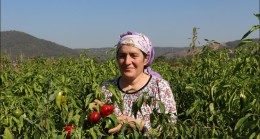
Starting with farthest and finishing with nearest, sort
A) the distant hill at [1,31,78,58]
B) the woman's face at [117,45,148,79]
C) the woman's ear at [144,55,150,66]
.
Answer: the distant hill at [1,31,78,58] → the woman's ear at [144,55,150,66] → the woman's face at [117,45,148,79]

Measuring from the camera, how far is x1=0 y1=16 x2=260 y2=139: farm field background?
2094mm

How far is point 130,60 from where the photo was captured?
2992 mm

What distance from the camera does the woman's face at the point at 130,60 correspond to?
3000mm

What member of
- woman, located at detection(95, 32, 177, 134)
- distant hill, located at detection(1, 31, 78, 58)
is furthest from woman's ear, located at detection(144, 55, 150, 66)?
distant hill, located at detection(1, 31, 78, 58)

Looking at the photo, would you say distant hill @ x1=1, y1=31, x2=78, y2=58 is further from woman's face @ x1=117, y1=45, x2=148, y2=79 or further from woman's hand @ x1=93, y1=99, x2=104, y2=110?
woman's hand @ x1=93, y1=99, x2=104, y2=110

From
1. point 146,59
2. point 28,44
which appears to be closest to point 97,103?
point 146,59

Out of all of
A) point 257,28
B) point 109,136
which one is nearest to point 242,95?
point 257,28

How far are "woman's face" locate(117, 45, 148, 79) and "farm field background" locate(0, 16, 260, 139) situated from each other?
27 cm

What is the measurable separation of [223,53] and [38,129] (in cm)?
340

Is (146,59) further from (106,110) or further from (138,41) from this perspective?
(106,110)

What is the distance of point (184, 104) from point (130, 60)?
152 cm

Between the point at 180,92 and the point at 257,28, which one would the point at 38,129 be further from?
the point at 180,92

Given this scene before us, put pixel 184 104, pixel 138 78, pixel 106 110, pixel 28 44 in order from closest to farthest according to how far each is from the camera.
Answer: pixel 106 110 < pixel 138 78 < pixel 184 104 < pixel 28 44

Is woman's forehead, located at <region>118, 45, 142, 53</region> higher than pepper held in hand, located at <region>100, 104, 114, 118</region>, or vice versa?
woman's forehead, located at <region>118, 45, 142, 53</region>
